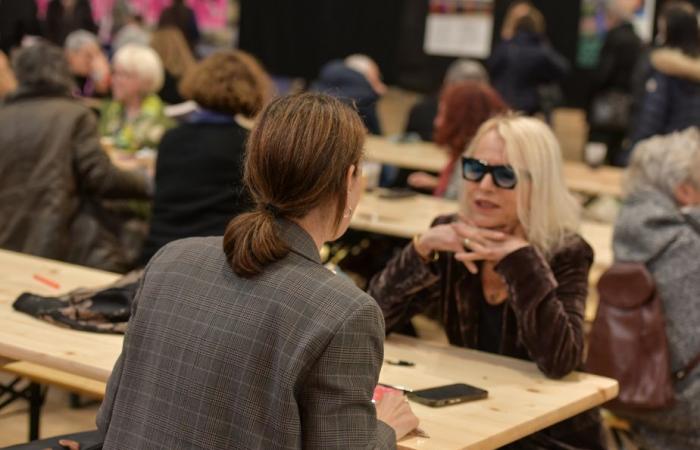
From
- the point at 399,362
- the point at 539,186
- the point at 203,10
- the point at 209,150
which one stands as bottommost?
the point at 203,10

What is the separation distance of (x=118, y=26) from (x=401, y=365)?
437 inches

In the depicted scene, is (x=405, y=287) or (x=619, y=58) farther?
(x=619, y=58)

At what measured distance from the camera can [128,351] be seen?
2338mm

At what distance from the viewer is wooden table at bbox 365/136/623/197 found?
7293 mm

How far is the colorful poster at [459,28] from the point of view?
1268cm

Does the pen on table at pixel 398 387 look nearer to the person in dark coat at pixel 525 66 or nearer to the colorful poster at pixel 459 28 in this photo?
the person in dark coat at pixel 525 66

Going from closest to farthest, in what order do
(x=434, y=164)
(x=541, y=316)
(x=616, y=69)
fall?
(x=541, y=316) → (x=434, y=164) → (x=616, y=69)

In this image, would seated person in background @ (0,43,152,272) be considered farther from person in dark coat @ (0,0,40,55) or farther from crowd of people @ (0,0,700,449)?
person in dark coat @ (0,0,40,55)

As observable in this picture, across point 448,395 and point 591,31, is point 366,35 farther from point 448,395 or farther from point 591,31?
point 448,395

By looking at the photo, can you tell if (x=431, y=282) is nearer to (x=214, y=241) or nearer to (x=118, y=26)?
(x=214, y=241)

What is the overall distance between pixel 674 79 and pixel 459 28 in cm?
537

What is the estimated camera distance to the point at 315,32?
14.2 metres

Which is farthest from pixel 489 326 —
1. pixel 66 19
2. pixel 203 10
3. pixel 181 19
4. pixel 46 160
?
pixel 203 10

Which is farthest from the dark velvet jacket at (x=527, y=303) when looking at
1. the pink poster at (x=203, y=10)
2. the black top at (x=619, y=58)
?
the pink poster at (x=203, y=10)
